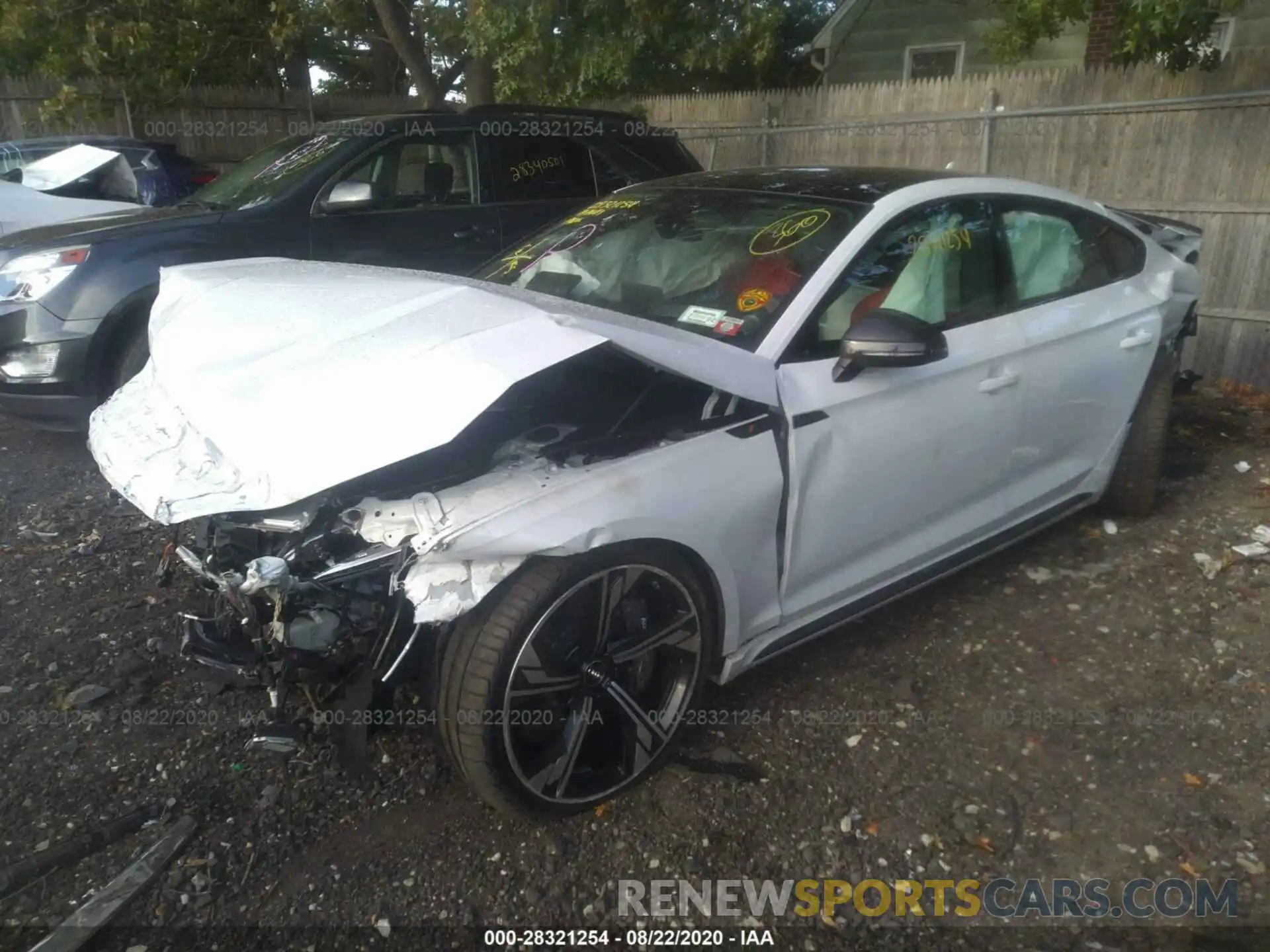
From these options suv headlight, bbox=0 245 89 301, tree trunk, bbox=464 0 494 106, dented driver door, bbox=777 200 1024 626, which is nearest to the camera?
dented driver door, bbox=777 200 1024 626

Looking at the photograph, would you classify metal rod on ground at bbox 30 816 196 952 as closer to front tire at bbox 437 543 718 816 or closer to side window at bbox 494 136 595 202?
front tire at bbox 437 543 718 816

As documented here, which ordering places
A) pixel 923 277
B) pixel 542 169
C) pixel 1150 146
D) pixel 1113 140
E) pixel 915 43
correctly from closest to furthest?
pixel 923 277 < pixel 542 169 < pixel 1150 146 < pixel 1113 140 < pixel 915 43

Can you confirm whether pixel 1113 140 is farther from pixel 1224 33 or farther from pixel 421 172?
pixel 1224 33

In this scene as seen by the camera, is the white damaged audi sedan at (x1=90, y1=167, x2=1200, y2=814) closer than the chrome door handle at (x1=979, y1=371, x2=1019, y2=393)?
Yes

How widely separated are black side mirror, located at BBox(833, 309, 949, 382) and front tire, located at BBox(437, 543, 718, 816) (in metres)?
0.80

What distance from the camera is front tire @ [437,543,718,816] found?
2.36 metres

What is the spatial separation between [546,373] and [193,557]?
1.09 metres

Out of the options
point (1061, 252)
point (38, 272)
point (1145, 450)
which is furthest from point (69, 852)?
point (1145, 450)

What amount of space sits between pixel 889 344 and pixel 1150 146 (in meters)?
5.56

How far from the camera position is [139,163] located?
8.35 meters

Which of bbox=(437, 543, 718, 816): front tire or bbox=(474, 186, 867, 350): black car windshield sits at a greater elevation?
bbox=(474, 186, 867, 350): black car windshield

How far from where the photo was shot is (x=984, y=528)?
363 centimetres

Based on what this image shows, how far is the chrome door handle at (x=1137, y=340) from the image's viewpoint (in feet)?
12.9

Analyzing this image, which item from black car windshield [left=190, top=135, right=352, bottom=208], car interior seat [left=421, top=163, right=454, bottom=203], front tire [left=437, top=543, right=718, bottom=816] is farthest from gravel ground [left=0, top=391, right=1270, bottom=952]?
car interior seat [left=421, top=163, right=454, bottom=203]
